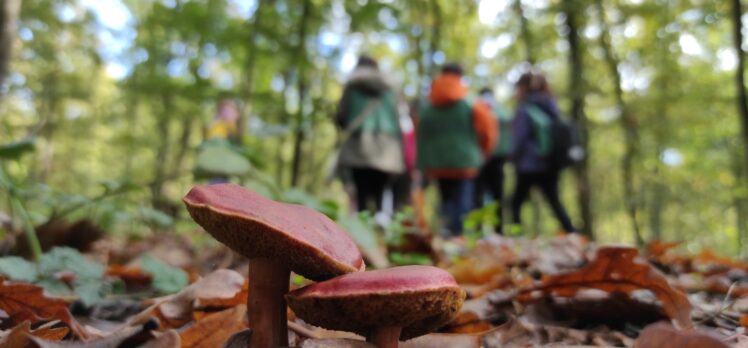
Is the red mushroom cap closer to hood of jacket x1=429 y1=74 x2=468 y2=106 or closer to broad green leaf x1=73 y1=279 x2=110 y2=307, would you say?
broad green leaf x1=73 y1=279 x2=110 y2=307

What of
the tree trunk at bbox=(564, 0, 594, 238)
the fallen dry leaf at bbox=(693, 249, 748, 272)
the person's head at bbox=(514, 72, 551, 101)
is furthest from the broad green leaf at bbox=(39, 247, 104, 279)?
the tree trunk at bbox=(564, 0, 594, 238)

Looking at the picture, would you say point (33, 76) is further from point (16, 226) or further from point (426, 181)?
point (16, 226)

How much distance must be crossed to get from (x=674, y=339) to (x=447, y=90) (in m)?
6.19

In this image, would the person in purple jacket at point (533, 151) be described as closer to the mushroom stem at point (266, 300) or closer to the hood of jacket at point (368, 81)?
the hood of jacket at point (368, 81)

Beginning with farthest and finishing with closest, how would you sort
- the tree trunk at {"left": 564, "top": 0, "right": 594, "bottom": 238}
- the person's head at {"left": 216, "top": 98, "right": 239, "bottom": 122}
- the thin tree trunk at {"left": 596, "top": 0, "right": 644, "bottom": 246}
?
the thin tree trunk at {"left": 596, "top": 0, "right": 644, "bottom": 246} → the person's head at {"left": 216, "top": 98, "right": 239, "bottom": 122} → the tree trunk at {"left": 564, "top": 0, "right": 594, "bottom": 238}

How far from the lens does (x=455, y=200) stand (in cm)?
716

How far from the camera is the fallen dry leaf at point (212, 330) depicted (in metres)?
1.32

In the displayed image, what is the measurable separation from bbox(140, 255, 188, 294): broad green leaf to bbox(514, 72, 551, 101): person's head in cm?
661

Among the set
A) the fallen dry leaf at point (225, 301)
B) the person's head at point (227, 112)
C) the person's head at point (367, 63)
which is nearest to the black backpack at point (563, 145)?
the person's head at point (367, 63)

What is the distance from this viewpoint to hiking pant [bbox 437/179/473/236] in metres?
6.95

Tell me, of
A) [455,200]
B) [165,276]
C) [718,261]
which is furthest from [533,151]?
[165,276]

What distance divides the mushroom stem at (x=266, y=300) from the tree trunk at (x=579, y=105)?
7692mm

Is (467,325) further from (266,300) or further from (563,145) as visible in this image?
(563,145)

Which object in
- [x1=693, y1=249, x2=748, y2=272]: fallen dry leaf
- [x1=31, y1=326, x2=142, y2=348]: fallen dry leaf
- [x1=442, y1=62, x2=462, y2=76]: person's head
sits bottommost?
[x1=693, y1=249, x2=748, y2=272]: fallen dry leaf
